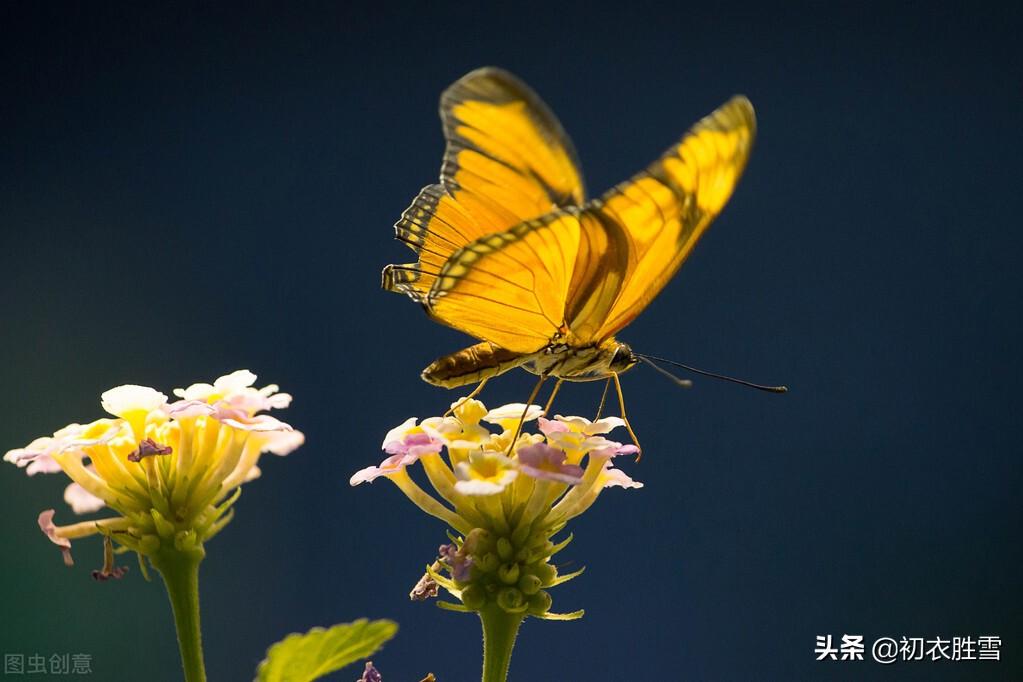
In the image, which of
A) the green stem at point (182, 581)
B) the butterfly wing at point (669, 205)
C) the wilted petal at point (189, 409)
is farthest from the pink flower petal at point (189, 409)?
the butterfly wing at point (669, 205)

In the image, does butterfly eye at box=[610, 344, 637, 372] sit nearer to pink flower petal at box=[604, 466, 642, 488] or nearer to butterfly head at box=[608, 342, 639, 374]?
butterfly head at box=[608, 342, 639, 374]

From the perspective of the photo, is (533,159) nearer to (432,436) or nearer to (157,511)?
(432,436)

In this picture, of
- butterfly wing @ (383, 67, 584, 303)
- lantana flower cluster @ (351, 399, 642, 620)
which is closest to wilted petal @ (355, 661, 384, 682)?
lantana flower cluster @ (351, 399, 642, 620)

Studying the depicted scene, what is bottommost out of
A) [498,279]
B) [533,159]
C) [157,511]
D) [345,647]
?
[345,647]

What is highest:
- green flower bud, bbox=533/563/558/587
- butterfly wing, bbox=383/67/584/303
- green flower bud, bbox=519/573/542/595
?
butterfly wing, bbox=383/67/584/303

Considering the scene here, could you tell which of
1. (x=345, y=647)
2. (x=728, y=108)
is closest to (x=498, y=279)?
(x=728, y=108)

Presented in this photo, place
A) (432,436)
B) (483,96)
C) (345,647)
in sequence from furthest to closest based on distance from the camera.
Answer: (483,96), (432,436), (345,647)

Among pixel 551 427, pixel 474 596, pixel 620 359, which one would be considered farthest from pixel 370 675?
pixel 620 359
